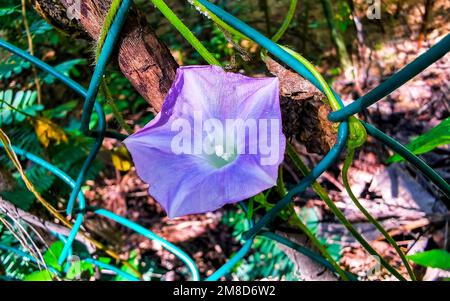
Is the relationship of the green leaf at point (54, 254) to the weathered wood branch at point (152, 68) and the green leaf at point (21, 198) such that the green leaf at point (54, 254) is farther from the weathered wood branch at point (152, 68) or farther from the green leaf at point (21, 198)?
the weathered wood branch at point (152, 68)

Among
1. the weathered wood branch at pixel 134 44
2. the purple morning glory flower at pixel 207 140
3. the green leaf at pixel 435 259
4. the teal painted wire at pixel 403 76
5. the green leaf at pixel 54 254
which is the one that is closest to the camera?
the teal painted wire at pixel 403 76

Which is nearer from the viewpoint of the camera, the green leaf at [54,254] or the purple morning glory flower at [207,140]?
the purple morning glory flower at [207,140]

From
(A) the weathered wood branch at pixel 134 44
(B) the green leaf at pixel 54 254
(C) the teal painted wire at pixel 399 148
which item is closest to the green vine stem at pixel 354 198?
(C) the teal painted wire at pixel 399 148

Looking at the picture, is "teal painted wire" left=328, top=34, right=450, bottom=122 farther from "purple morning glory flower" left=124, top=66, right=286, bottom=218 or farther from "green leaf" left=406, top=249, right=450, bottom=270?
"green leaf" left=406, top=249, right=450, bottom=270

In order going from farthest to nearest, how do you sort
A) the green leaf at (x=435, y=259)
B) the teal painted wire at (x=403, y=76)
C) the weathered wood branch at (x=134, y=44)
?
the green leaf at (x=435, y=259) → the weathered wood branch at (x=134, y=44) → the teal painted wire at (x=403, y=76)

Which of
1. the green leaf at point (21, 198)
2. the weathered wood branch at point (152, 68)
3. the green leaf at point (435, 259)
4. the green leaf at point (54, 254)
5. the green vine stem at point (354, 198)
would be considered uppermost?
the weathered wood branch at point (152, 68)

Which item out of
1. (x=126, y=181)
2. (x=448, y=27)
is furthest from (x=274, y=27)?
(x=126, y=181)
